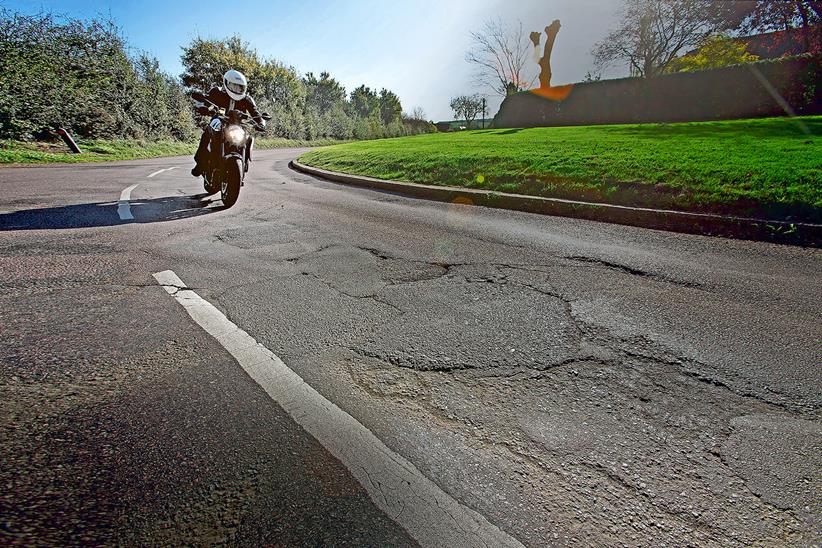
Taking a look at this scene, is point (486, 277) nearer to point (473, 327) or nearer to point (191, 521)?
point (473, 327)

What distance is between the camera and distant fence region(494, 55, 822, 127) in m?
17.2

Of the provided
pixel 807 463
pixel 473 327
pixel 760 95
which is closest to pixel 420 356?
pixel 473 327

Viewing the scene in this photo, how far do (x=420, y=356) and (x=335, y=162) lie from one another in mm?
11730

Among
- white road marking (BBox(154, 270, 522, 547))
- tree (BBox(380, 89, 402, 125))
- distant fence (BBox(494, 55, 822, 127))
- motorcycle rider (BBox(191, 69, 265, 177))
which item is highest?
tree (BBox(380, 89, 402, 125))

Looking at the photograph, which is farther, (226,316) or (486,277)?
(486,277)

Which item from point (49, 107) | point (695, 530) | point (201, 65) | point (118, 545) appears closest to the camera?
point (118, 545)

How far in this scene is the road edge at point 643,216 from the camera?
4551 millimetres

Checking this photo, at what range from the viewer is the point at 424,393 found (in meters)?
1.97

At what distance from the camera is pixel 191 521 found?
127 cm

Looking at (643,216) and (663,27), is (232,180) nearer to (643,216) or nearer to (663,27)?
(643,216)

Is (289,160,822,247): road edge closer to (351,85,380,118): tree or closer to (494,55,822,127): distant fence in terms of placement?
(494,55,822,127): distant fence

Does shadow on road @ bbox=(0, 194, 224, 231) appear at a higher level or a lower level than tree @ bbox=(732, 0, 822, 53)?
lower

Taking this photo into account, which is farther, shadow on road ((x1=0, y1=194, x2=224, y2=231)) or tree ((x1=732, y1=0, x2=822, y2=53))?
tree ((x1=732, y1=0, x2=822, y2=53))

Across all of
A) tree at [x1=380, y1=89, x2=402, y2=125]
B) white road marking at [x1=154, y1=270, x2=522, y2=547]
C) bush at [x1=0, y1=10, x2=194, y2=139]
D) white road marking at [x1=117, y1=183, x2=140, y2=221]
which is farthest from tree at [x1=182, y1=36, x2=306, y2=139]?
tree at [x1=380, y1=89, x2=402, y2=125]
